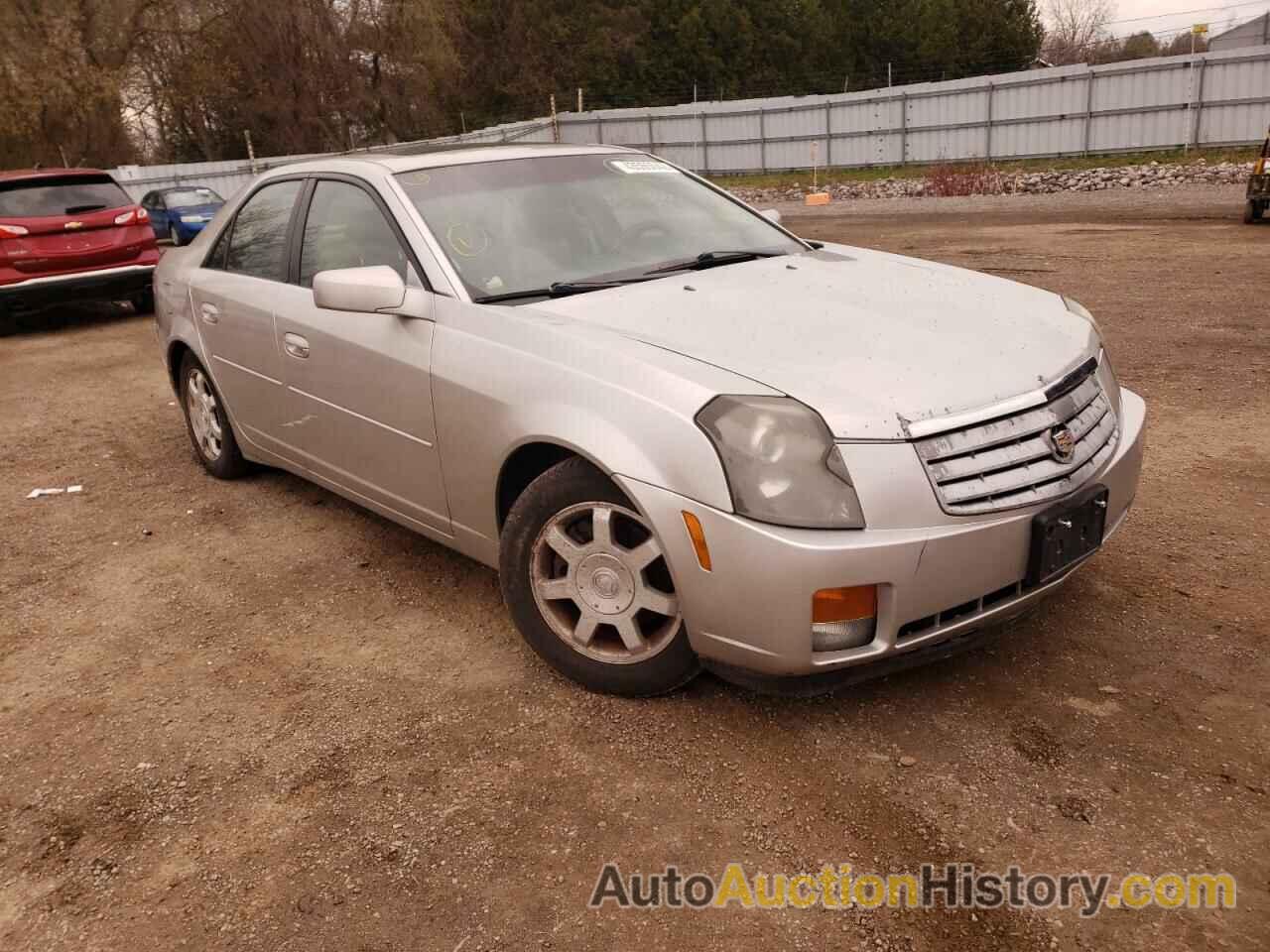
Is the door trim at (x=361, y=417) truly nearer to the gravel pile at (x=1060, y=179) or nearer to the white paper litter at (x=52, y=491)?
the white paper litter at (x=52, y=491)

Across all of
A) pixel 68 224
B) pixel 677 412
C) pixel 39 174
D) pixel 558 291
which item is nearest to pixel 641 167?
pixel 558 291

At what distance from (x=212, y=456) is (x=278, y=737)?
2747 mm

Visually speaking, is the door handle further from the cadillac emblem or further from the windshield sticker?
the cadillac emblem

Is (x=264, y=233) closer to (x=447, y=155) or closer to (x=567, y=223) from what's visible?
(x=447, y=155)

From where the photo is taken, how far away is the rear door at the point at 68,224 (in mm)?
10336

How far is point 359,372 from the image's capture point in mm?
3697

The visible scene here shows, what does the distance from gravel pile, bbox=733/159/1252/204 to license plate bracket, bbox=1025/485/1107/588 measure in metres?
20.9

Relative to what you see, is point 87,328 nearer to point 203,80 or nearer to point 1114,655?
point 1114,655

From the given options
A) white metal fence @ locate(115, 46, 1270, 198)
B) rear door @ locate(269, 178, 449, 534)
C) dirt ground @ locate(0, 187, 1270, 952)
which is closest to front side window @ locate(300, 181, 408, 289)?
rear door @ locate(269, 178, 449, 534)

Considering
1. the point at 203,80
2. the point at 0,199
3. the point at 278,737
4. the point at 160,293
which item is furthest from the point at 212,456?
the point at 203,80

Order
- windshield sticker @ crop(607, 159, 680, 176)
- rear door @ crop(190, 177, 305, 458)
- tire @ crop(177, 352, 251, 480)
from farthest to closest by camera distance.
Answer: tire @ crop(177, 352, 251, 480)
rear door @ crop(190, 177, 305, 458)
windshield sticker @ crop(607, 159, 680, 176)

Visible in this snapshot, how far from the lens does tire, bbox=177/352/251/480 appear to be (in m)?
5.13

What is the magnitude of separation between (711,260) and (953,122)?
26866mm

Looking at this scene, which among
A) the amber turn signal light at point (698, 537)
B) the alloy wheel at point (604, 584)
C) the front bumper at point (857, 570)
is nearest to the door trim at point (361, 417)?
the alloy wheel at point (604, 584)
